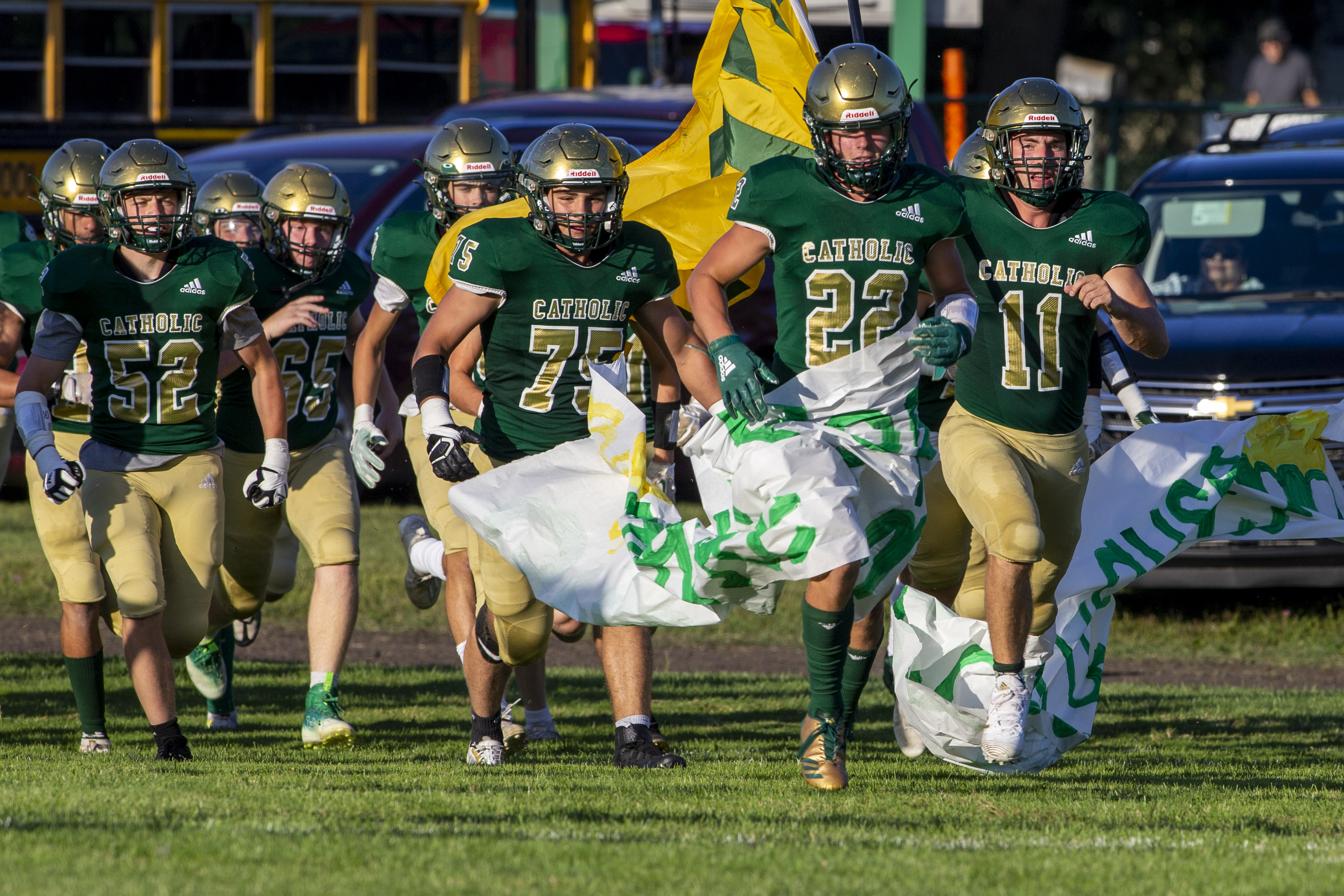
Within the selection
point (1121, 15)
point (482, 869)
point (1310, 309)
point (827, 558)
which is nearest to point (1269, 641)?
point (1310, 309)

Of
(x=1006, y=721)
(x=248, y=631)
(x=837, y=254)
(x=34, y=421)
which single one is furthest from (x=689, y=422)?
(x=248, y=631)

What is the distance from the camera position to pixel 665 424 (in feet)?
20.7

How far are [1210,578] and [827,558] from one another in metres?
4.22

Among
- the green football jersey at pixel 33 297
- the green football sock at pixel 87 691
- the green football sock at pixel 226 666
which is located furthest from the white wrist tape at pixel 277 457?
the green football sock at pixel 226 666

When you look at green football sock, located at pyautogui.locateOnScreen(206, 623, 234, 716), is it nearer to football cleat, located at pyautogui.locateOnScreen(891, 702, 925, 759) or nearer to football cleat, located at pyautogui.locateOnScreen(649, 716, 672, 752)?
football cleat, located at pyautogui.locateOnScreen(649, 716, 672, 752)

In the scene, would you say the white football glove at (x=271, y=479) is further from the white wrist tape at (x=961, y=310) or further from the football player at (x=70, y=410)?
the white wrist tape at (x=961, y=310)

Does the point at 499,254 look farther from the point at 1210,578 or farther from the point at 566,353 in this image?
the point at 1210,578

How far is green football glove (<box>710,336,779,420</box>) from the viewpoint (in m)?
5.16

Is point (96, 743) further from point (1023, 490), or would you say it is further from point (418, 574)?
point (1023, 490)

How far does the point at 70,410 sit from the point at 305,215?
109cm

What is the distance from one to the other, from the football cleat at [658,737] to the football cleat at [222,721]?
1.60 metres

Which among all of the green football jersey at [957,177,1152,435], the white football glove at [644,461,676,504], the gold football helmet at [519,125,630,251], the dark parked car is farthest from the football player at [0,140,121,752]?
the dark parked car

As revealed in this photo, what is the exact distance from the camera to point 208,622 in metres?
6.62

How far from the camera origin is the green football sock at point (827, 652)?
5.17 m
